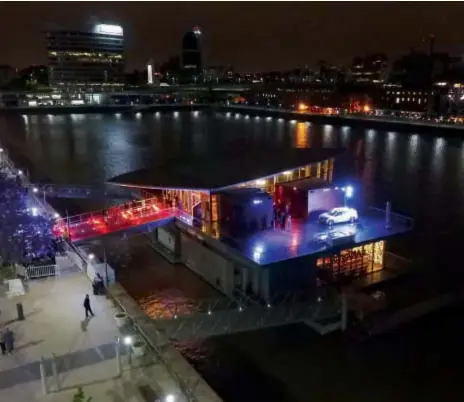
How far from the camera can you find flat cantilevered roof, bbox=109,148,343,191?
2317 cm

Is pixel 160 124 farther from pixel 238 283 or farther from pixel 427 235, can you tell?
pixel 238 283

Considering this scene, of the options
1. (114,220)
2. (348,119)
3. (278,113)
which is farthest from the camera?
(278,113)

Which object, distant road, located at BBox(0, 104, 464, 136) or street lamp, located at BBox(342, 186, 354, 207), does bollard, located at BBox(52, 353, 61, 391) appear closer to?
street lamp, located at BBox(342, 186, 354, 207)

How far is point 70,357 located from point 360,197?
17.5m

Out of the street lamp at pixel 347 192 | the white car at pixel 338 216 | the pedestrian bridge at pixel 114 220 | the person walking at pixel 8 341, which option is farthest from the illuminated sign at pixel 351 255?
the person walking at pixel 8 341

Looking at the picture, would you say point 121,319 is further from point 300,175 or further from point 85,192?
point 85,192

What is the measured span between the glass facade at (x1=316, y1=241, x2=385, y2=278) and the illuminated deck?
797 millimetres

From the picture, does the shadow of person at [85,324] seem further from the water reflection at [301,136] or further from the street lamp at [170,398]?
the water reflection at [301,136]

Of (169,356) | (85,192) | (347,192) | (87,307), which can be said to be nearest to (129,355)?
(169,356)

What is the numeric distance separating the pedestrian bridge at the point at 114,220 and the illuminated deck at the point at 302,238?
419 cm

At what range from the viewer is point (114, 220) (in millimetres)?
24031

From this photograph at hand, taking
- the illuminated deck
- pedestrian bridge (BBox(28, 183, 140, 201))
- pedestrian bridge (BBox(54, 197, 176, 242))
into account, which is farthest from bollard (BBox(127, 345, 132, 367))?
pedestrian bridge (BBox(28, 183, 140, 201))

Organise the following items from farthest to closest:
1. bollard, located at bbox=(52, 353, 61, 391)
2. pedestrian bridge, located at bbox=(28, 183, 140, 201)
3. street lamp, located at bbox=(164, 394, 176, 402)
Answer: pedestrian bridge, located at bbox=(28, 183, 140, 201)
bollard, located at bbox=(52, 353, 61, 391)
street lamp, located at bbox=(164, 394, 176, 402)

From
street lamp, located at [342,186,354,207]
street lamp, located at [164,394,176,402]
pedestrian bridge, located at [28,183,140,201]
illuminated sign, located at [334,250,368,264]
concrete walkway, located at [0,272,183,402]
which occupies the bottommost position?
illuminated sign, located at [334,250,368,264]
